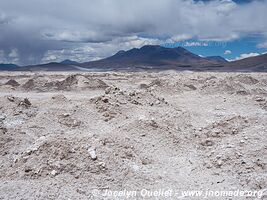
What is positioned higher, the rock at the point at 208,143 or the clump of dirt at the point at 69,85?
the clump of dirt at the point at 69,85

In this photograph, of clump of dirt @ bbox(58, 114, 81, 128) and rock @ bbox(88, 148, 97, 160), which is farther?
clump of dirt @ bbox(58, 114, 81, 128)

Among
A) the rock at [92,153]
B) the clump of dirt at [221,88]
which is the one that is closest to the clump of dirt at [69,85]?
the clump of dirt at [221,88]

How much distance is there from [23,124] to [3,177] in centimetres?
489

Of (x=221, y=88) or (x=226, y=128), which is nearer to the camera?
(x=226, y=128)

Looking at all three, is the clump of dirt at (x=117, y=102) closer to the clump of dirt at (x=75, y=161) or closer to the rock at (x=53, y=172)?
the clump of dirt at (x=75, y=161)

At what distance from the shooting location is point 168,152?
34.3 feet

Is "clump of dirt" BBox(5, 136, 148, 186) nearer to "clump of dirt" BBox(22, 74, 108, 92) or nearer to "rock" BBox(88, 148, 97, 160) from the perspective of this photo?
"rock" BBox(88, 148, 97, 160)

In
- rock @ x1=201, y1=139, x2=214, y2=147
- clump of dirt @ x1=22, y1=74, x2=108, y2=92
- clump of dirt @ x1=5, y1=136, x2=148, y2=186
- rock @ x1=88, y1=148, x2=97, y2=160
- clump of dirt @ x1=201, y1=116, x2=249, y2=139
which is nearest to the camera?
clump of dirt @ x1=5, y1=136, x2=148, y2=186

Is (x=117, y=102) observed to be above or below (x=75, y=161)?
above

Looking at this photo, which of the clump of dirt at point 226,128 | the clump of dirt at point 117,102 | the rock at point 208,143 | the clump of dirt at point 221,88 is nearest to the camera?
the rock at point 208,143

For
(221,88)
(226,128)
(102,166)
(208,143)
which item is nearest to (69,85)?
(221,88)

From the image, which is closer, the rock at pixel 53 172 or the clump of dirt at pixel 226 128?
the rock at pixel 53 172

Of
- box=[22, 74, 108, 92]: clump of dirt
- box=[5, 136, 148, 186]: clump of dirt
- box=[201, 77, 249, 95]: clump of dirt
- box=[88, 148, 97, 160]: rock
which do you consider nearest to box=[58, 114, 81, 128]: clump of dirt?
box=[5, 136, 148, 186]: clump of dirt

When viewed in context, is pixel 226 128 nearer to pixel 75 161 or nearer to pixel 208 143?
pixel 208 143
